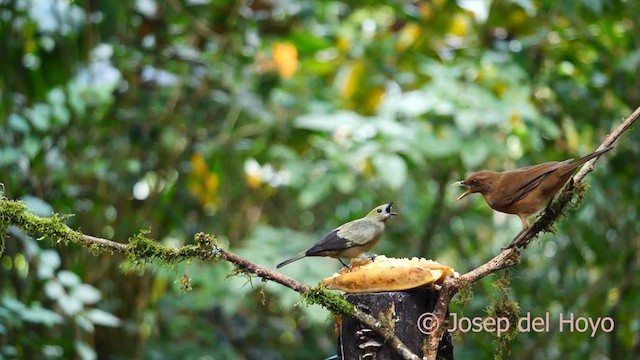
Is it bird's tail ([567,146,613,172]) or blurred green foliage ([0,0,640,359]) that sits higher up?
blurred green foliage ([0,0,640,359])

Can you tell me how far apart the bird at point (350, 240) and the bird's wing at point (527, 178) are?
1.00 ft

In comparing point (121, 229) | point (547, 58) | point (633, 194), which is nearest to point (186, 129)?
point (121, 229)

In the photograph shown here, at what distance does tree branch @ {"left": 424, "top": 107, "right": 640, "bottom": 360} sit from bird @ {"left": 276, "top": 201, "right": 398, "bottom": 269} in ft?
0.83

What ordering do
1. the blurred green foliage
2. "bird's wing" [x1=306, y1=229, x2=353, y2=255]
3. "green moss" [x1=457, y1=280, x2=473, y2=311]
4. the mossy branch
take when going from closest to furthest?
1. the mossy branch
2. "green moss" [x1=457, y1=280, x2=473, y2=311]
3. "bird's wing" [x1=306, y1=229, x2=353, y2=255]
4. the blurred green foliage

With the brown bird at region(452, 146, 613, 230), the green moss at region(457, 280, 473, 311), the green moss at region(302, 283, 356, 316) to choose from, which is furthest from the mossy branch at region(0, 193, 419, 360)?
the brown bird at region(452, 146, 613, 230)

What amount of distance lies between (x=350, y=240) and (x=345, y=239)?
0.04ft

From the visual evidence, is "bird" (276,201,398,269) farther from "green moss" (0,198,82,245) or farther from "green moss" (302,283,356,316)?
"green moss" (0,198,82,245)

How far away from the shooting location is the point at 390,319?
→ 174 cm

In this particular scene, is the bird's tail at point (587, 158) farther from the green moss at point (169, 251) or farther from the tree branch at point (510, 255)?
the green moss at point (169, 251)

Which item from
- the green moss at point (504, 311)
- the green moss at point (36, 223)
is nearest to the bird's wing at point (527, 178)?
the green moss at point (504, 311)

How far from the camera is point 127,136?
15.7 ft

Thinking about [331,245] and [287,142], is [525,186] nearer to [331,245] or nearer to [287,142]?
[331,245]

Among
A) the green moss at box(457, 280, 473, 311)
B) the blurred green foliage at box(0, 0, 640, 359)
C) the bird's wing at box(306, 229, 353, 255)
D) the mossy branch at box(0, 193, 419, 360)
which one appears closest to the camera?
the mossy branch at box(0, 193, 419, 360)

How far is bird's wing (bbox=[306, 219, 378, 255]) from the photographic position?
197 cm
